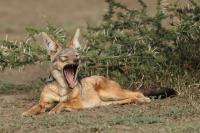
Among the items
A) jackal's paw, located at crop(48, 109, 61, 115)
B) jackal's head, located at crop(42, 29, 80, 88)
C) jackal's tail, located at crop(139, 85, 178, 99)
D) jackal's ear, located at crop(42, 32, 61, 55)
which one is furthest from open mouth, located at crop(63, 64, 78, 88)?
jackal's tail, located at crop(139, 85, 178, 99)

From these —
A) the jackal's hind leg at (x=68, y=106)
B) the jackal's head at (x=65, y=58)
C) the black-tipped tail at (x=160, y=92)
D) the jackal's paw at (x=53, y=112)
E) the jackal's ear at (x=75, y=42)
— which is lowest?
the jackal's paw at (x=53, y=112)

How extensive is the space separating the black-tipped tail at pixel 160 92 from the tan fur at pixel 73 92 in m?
0.14

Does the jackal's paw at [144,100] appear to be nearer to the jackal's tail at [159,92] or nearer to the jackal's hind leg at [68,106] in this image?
the jackal's tail at [159,92]

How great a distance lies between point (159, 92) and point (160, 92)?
0.06ft

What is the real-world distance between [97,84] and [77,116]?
1.32m

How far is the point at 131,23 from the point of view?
40.7ft

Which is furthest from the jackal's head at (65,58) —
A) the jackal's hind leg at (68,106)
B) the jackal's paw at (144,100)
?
A: the jackal's paw at (144,100)

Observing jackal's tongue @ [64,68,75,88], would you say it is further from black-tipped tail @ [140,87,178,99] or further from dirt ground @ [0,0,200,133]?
black-tipped tail @ [140,87,178,99]

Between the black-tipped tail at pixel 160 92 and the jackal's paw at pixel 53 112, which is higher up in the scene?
the black-tipped tail at pixel 160 92

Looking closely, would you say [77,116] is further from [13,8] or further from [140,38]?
[13,8]

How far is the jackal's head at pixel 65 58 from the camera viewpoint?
1069 cm

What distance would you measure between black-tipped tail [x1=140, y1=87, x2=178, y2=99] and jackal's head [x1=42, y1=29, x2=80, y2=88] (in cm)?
111

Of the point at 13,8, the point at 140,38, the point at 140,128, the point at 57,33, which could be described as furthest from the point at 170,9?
the point at 13,8

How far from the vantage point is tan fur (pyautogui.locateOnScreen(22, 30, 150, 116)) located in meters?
10.7
